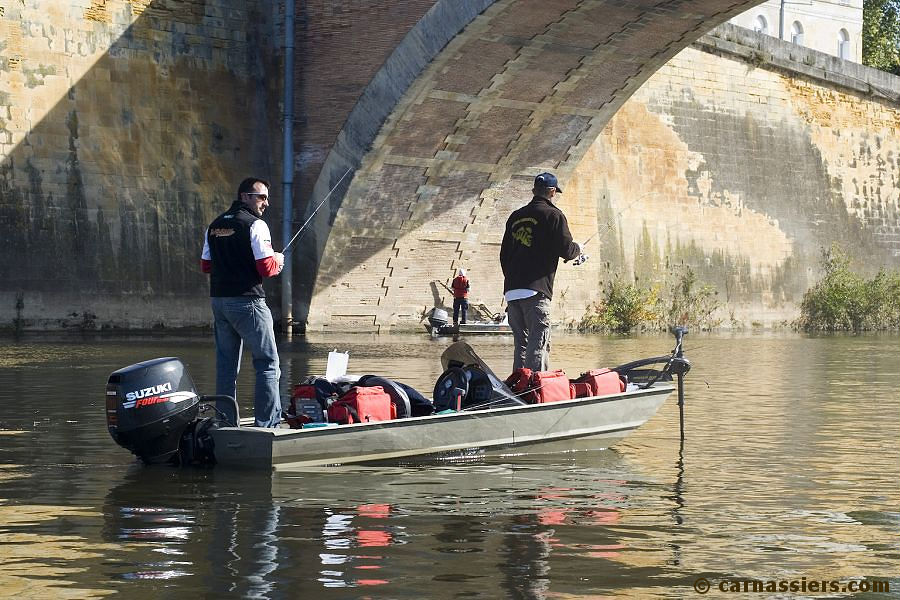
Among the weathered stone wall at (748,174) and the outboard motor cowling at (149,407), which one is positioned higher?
the weathered stone wall at (748,174)

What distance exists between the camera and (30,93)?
21.5m

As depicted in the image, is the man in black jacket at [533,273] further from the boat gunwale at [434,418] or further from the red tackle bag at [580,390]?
the boat gunwale at [434,418]

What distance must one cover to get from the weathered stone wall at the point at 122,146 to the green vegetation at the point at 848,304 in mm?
12842

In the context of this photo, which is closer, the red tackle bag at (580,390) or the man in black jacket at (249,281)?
the man in black jacket at (249,281)

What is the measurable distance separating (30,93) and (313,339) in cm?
522

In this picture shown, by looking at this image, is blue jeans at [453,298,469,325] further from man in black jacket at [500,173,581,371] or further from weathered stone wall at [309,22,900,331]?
man in black jacket at [500,173,581,371]

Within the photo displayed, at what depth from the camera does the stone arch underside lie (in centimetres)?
2052

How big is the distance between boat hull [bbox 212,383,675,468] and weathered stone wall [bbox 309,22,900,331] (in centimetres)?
1150

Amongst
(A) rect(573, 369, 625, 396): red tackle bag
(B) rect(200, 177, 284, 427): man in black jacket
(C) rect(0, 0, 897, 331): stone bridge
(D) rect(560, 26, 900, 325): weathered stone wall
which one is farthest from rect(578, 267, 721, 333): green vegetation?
(B) rect(200, 177, 284, 427): man in black jacket

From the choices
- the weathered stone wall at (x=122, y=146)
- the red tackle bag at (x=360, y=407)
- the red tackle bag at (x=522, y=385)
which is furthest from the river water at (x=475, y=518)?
the weathered stone wall at (x=122, y=146)

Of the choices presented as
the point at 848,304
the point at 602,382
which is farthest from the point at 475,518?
the point at 848,304

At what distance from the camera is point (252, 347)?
8.00 m

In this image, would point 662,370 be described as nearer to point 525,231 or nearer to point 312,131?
point 525,231

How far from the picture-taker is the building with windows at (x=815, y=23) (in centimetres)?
5125
